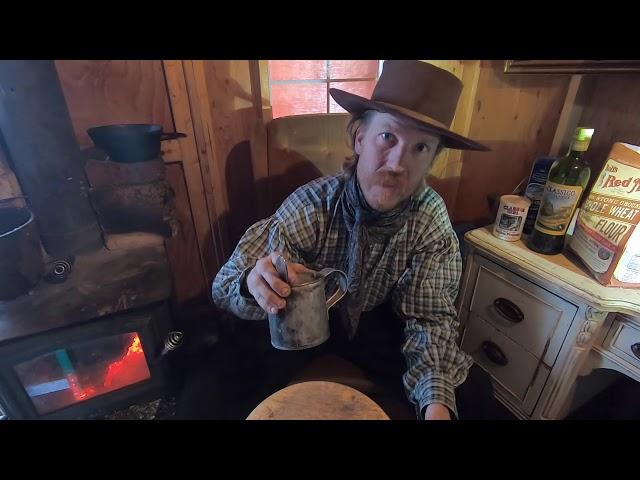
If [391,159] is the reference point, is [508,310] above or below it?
below

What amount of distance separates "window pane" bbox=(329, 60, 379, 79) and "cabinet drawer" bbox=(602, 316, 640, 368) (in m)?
1.33

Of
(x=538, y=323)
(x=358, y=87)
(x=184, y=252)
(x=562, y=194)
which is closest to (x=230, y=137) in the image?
(x=184, y=252)

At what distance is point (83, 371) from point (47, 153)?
27.4 inches

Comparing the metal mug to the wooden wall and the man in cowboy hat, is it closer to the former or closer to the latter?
the man in cowboy hat

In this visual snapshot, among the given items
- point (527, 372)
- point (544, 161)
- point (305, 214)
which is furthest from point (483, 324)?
point (305, 214)

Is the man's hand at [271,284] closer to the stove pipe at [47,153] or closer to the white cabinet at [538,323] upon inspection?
the stove pipe at [47,153]

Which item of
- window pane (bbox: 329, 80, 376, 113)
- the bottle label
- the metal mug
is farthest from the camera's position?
window pane (bbox: 329, 80, 376, 113)

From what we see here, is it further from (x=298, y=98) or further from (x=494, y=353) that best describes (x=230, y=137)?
(x=494, y=353)

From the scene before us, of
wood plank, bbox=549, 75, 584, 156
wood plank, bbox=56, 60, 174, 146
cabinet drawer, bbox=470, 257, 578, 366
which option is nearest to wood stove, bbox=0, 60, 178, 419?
wood plank, bbox=56, 60, 174, 146

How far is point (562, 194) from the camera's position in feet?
3.24

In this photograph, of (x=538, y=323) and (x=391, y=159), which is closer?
(x=391, y=159)

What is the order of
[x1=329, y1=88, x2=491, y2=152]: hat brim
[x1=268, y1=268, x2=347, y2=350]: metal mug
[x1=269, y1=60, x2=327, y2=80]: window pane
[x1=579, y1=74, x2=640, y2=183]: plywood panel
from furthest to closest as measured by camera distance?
[x1=269, y1=60, x2=327, y2=80]: window pane
[x1=579, y1=74, x2=640, y2=183]: plywood panel
[x1=329, y1=88, x2=491, y2=152]: hat brim
[x1=268, y1=268, x2=347, y2=350]: metal mug

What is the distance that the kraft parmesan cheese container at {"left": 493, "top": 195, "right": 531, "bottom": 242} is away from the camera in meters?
1.12
